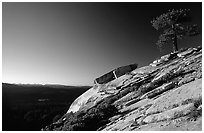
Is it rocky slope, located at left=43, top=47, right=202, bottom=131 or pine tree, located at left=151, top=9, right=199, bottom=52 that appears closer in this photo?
rocky slope, located at left=43, top=47, right=202, bottom=131

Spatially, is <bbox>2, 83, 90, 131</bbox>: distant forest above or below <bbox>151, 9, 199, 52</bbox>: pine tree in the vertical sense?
below

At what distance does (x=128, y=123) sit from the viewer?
1241 centimetres

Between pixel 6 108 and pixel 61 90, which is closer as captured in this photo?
pixel 6 108

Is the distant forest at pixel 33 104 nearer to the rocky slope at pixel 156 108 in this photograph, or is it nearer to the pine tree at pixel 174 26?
the rocky slope at pixel 156 108

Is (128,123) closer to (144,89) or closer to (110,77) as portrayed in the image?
(144,89)

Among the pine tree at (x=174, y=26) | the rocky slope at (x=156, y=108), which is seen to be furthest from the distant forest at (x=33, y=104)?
the pine tree at (x=174, y=26)

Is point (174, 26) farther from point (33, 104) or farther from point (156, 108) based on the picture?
point (33, 104)

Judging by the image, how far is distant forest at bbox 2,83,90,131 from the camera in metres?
34.1

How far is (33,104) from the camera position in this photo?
47625 millimetres

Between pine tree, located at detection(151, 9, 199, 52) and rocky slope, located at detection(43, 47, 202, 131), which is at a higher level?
pine tree, located at detection(151, 9, 199, 52)

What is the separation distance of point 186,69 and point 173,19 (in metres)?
17.9

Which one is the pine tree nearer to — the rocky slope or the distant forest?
the rocky slope

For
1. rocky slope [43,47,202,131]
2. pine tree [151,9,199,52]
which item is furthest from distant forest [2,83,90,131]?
pine tree [151,9,199,52]

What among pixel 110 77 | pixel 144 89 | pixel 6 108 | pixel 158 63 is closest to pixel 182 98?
pixel 144 89
